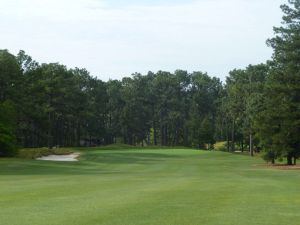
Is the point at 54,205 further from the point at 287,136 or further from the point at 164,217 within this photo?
the point at 287,136

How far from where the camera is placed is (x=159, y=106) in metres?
168

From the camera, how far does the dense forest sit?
5922 centimetres

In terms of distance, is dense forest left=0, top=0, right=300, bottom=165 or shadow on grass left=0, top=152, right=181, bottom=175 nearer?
shadow on grass left=0, top=152, right=181, bottom=175

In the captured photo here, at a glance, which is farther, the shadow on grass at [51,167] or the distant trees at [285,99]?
the distant trees at [285,99]

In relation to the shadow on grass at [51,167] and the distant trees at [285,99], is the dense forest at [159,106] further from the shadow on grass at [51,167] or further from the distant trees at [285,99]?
the shadow on grass at [51,167]

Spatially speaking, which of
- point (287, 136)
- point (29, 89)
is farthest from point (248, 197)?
point (29, 89)

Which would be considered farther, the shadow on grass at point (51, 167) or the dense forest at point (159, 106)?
the dense forest at point (159, 106)

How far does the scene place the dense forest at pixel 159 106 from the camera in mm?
59219

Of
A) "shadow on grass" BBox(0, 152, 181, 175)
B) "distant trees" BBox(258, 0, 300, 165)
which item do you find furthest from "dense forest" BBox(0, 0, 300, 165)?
"shadow on grass" BBox(0, 152, 181, 175)

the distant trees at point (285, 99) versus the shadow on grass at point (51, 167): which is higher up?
the distant trees at point (285, 99)

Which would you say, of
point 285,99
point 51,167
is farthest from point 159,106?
point 51,167

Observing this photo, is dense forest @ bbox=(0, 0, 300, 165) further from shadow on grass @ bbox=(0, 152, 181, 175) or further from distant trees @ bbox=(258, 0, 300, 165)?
shadow on grass @ bbox=(0, 152, 181, 175)

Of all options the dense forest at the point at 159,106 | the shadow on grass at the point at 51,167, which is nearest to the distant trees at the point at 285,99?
the dense forest at the point at 159,106

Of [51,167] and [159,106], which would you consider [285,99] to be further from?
[159,106]
